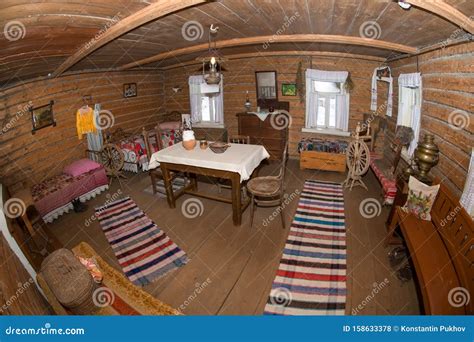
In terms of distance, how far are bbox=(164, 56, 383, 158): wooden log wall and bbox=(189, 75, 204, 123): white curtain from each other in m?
0.23

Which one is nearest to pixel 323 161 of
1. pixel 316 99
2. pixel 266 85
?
pixel 316 99

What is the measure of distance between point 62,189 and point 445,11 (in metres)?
6.09

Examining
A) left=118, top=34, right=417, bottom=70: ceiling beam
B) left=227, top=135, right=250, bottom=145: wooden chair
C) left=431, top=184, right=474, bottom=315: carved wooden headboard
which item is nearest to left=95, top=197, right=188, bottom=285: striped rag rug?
left=227, top=135, right=250, bottom=145: wooden chair

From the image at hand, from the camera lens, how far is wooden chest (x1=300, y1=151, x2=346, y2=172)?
270 inches

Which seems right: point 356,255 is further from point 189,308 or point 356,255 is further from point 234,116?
point 234,116

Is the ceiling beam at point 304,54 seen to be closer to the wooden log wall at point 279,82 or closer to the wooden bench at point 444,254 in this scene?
the wooden log wall at point 279,82

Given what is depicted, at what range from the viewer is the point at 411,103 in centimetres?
512

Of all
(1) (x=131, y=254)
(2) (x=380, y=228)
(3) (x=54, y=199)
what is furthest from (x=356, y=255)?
(3) (x=54, y=199)

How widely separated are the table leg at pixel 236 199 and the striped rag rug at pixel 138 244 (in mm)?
1083

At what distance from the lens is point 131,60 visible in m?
6.09

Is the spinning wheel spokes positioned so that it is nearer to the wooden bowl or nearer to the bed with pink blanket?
the bed with pink blanket

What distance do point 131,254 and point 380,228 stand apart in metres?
4.06

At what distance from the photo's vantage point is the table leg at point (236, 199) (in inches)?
169

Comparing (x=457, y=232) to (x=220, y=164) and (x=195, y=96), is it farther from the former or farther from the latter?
(x=195, y=96)
